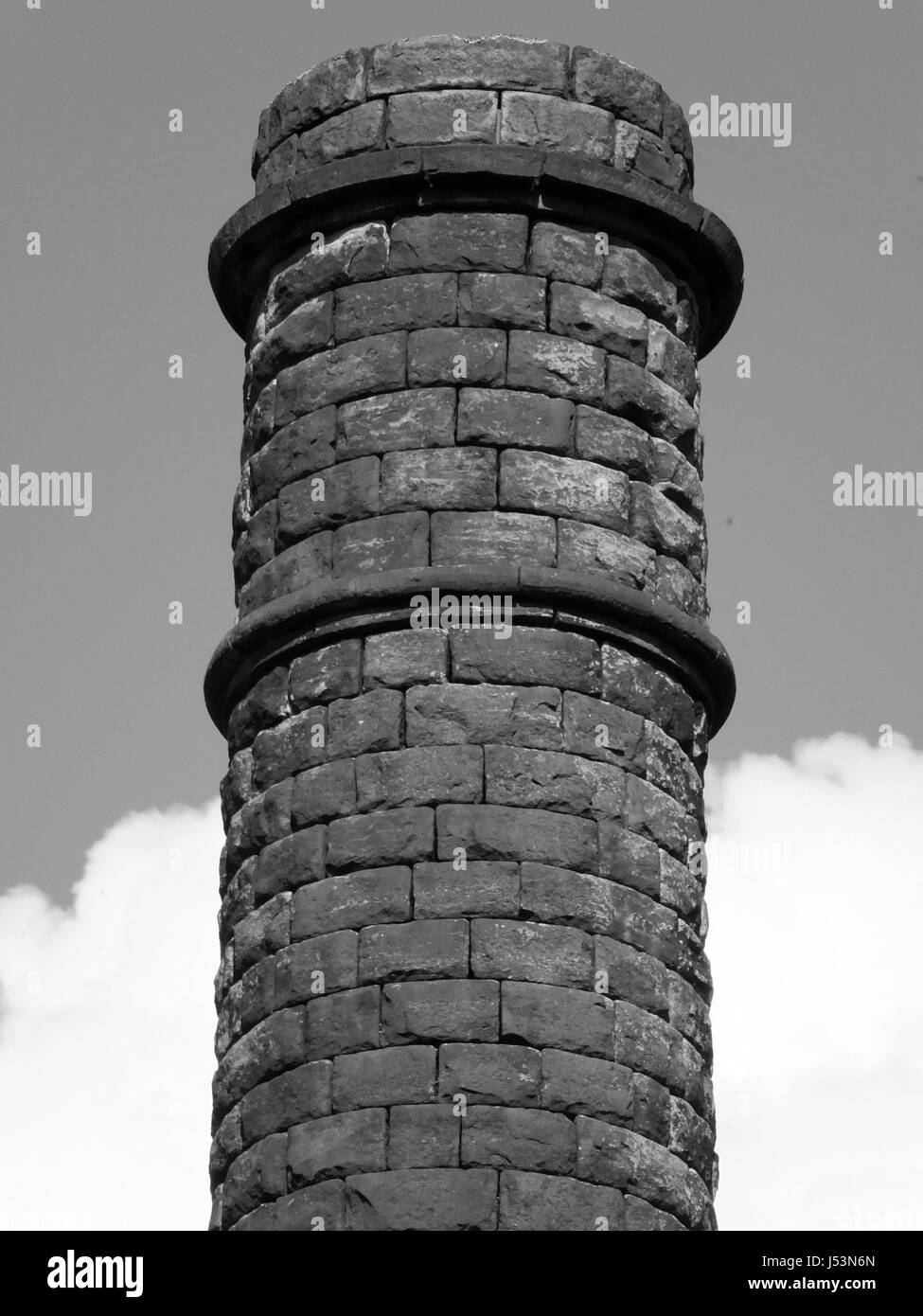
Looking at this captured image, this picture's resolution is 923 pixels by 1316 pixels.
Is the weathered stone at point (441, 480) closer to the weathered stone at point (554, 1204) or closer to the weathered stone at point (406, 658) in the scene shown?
the weathered stone at point (406, 658)

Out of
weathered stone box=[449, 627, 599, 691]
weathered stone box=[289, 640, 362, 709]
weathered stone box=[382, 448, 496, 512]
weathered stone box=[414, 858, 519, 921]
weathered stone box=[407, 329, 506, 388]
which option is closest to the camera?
weathered stone box=[414, 858, 519, 921]

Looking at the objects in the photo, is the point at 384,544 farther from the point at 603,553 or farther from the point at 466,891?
the point at 466,891

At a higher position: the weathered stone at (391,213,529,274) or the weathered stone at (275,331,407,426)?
the weathered stone at (391,213,529,274)

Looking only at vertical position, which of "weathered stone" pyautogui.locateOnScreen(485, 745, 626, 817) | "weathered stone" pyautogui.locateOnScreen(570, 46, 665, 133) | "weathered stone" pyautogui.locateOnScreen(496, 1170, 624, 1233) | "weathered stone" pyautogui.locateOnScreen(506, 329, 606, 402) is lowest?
"weathered stone" pyautogui.locateOnScreen(496, 1170, 624, 1233)

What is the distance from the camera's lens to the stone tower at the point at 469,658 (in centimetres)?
1216

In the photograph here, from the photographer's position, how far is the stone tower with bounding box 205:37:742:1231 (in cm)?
1216

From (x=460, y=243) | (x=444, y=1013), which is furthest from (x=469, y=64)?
(x=444, y=1013)

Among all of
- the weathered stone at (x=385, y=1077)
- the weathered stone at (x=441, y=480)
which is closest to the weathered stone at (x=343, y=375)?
the weathered stone at (x=441, y=480)

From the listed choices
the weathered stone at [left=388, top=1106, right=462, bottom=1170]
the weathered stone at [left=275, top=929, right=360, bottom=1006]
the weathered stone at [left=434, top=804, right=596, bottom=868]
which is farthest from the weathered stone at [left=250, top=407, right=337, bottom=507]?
the weathered stone at [left=388, top=1106, right=462, bottom=1170]

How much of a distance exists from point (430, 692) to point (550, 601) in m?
0.68

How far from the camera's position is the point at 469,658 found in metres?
12.9

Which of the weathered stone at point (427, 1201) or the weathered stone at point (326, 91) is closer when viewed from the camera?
the weathered stone at point (427, 1201)

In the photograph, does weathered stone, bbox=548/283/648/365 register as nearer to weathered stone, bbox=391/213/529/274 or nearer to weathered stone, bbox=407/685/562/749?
weathered stone, bbox=391/213/529/274

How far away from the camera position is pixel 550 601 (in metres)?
13.0
